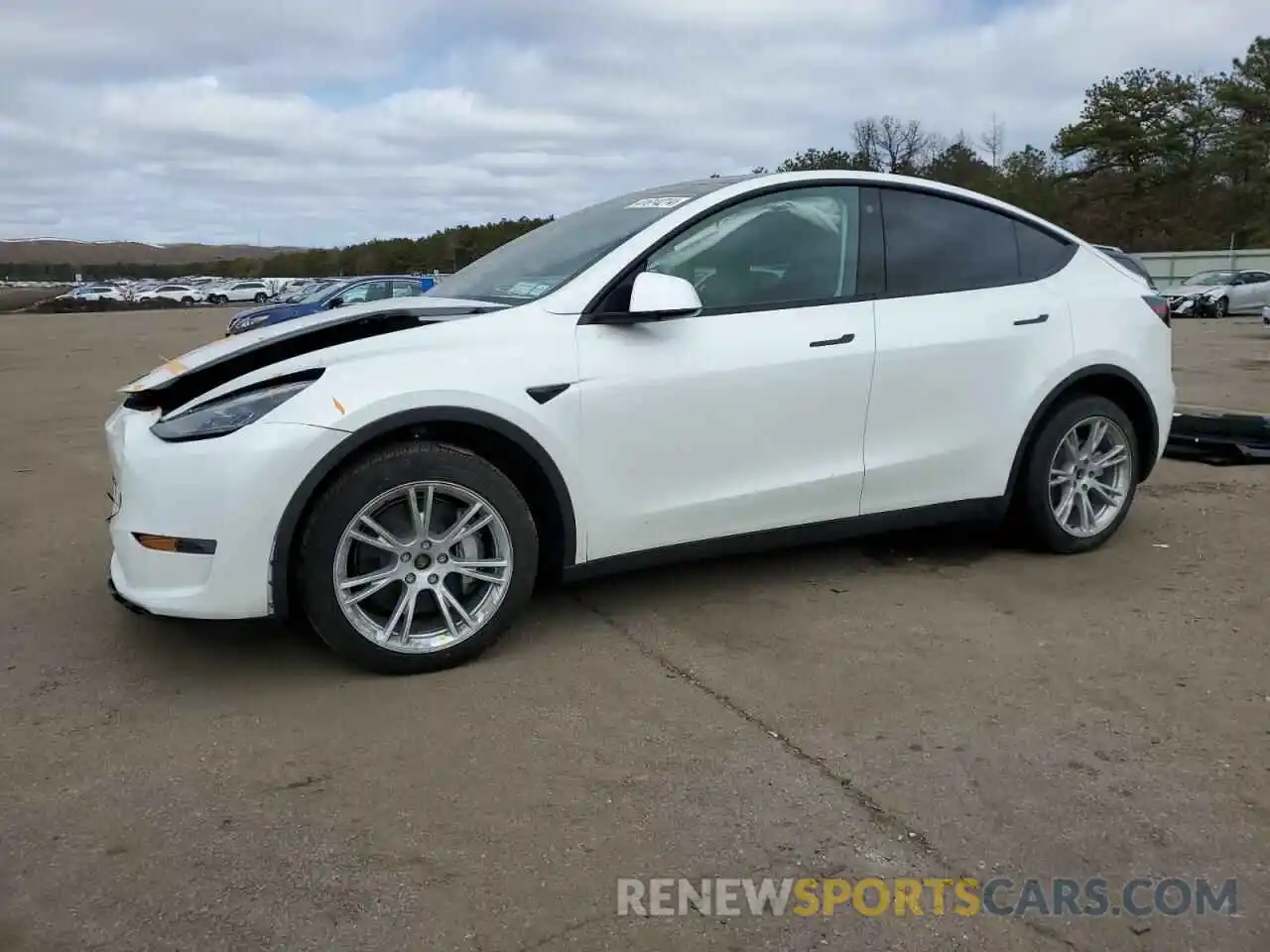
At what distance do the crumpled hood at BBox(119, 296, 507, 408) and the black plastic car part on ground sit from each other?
215 inches

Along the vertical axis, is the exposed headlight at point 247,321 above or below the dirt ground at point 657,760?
above

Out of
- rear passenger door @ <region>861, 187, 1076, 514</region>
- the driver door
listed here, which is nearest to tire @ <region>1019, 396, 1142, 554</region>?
rear passenger door @ <region>861, 187, 1076, 514</region>

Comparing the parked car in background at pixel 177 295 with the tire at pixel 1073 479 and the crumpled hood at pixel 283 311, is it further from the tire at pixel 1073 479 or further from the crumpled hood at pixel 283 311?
the tire at pixel 1073 479

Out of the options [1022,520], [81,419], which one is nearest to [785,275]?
[1022,520]

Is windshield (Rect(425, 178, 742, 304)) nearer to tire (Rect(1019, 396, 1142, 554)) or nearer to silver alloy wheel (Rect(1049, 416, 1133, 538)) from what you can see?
tire (Rect(1019, 396, 1142, 554))

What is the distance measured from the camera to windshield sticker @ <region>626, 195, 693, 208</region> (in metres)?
4.32

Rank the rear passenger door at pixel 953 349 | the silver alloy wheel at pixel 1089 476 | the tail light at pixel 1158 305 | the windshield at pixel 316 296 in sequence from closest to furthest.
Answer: the rear passenger door at pixel 953 349 < the silver alloy wheel at pixel 1089 476 < the tail light at pixel 1158 305 < the windshield at pixel 316 296

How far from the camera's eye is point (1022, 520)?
16.3 ft

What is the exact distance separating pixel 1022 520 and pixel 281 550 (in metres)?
3.25

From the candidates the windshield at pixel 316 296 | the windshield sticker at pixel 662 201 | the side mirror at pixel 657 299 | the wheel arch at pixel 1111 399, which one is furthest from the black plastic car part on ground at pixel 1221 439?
the windshield at pixel 316 296

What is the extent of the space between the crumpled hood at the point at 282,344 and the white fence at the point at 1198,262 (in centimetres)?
4313

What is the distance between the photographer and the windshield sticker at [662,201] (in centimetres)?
432

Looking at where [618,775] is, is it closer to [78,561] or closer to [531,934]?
[531,934]

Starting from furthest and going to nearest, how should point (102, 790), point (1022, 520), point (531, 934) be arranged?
point (1022, 520) < point (102, 790) < point (531, 934)
